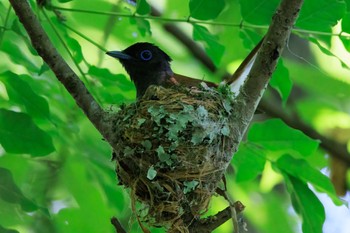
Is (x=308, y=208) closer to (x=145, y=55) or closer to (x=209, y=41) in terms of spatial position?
(x=209, y=41)

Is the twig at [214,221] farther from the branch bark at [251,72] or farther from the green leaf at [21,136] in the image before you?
the green leaf at [21,136]

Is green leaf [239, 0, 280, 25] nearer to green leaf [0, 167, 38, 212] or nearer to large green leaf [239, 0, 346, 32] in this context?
large green leaf [239, 0, 346, 32]

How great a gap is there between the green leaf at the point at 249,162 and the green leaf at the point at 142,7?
105 cm

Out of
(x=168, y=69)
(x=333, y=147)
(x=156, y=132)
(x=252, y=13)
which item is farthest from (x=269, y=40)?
(x=333, y=147)

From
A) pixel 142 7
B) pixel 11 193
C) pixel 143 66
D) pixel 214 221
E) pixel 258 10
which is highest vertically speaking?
pixel 258 10

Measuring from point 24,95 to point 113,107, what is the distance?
53cm

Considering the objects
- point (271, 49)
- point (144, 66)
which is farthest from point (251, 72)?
point (144, 66)

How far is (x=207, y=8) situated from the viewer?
377 cm

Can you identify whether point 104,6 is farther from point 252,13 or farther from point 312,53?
point 312,53

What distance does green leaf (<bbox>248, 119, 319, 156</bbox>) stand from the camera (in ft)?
13.6

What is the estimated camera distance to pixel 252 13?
147 inches

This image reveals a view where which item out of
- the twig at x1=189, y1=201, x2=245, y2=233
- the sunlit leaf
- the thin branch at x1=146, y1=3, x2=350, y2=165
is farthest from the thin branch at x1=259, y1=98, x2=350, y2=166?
the twig at x1=189, y1=201, x2=245, y2=233

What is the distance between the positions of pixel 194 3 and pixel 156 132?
2.61 feet

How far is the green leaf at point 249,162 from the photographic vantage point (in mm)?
4148
